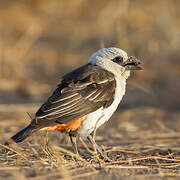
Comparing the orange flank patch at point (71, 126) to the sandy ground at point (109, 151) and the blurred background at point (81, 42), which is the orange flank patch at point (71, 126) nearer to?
the sandy ground at point (109, 151)

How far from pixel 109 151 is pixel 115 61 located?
4.15 feet

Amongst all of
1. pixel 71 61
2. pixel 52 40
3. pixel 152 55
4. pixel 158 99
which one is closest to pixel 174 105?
pixel 158 99

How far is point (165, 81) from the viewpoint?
10828 mm

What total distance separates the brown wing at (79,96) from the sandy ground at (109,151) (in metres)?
0.33

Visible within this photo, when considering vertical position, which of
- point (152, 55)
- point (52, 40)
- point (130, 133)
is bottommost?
point (130, 133)

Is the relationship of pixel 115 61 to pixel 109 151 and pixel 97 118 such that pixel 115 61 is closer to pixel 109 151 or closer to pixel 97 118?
pixel 97 118

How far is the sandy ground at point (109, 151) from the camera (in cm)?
452

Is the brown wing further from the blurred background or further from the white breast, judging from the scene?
the blurred background

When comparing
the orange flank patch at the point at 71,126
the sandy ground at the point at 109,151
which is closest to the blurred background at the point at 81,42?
the sandy ground at the point at 109,151

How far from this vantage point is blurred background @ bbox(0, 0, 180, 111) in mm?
10242

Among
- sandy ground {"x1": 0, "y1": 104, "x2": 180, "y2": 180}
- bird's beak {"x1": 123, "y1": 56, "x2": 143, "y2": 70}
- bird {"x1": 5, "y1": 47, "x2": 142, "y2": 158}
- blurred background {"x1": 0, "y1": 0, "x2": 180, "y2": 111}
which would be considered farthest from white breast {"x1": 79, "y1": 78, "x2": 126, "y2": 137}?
blurred background {"x1": 0, "y1": 0, "x2": 180, "y2": 111}

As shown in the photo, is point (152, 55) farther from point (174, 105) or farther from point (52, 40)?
point (52, 40)

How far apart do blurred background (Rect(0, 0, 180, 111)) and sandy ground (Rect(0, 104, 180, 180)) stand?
0.74m

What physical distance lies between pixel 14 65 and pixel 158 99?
378cm
